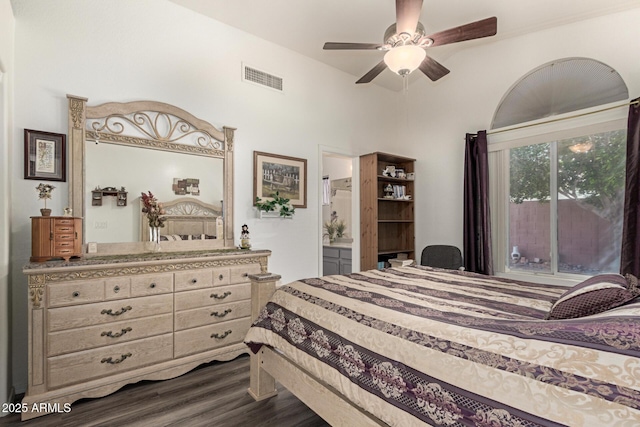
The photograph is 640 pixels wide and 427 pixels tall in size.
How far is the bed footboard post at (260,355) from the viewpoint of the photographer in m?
2.19

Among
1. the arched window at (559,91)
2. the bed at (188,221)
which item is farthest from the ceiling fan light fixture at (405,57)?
the arched window at (559,91)

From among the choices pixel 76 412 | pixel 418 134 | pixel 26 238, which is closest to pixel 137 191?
pixel 26 238

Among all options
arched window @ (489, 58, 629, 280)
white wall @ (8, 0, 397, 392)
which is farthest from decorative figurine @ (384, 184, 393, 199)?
arched window @ (489, 58, 629, 280)

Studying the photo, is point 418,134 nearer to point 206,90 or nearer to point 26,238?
point 206,90

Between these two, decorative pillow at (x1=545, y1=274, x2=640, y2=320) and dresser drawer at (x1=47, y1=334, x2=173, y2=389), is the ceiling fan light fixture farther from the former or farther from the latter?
dresser drawer at (x1=47, y1=334, x2=173, y2=389)

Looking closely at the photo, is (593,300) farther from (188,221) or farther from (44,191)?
(44,191)

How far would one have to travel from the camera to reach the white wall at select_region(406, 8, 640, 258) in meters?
3.08

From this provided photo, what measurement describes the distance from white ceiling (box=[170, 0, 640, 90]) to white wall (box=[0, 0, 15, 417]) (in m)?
1.51

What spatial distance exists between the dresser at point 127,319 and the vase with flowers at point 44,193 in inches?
14.9

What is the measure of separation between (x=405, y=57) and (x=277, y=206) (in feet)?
6.88

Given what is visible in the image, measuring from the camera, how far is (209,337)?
2756 mm

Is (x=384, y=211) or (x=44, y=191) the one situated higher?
(x=44, y=191)

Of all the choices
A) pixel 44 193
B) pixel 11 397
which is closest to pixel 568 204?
pixel 44 193

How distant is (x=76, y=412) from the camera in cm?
209
